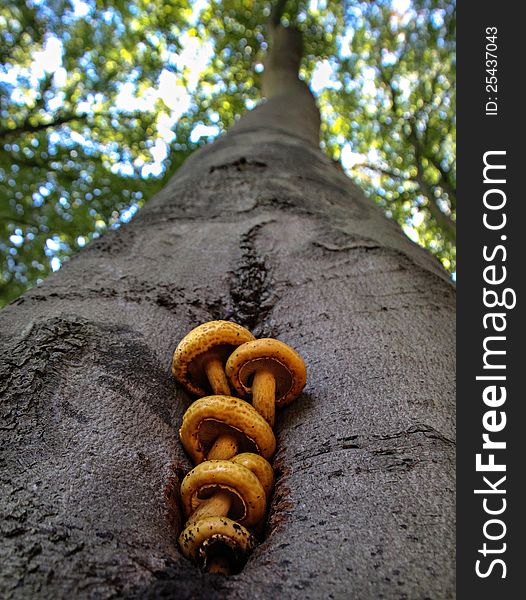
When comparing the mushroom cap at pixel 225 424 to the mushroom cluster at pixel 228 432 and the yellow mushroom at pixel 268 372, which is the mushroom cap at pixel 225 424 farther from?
the yellow mushroom at pixel 268 372

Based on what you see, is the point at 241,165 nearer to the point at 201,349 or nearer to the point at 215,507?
the point at 201,349

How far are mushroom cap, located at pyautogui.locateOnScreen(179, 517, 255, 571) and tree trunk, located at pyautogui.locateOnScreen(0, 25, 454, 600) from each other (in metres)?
0.05

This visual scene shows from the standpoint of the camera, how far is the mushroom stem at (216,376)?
1.62 metres

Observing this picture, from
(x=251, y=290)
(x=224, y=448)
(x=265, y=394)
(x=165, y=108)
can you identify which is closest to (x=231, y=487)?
(x=224, y=448)

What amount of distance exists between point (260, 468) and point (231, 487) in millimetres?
109

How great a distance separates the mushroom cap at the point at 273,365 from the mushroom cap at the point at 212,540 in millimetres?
477

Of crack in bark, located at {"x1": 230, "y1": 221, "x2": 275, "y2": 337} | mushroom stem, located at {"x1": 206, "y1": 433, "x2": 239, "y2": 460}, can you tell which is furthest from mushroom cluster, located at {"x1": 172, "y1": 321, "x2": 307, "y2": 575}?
crack in bark, located at {"x1": 230, "y1": 221, "x2": 275, "y2": 337}

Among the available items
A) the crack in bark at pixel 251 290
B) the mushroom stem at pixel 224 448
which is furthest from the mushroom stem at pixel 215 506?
the crack in bark at pixel 251 290

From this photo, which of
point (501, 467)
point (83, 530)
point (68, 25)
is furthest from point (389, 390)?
point (68, 25)

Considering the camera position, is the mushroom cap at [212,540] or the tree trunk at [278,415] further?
the mushroom cap at [212,540]

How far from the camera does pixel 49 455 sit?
1.17m

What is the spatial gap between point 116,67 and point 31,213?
3337mm

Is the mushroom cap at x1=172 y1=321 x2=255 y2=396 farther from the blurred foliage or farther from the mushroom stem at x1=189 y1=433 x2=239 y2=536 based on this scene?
the blurred foliage

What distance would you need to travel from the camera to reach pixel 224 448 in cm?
146
